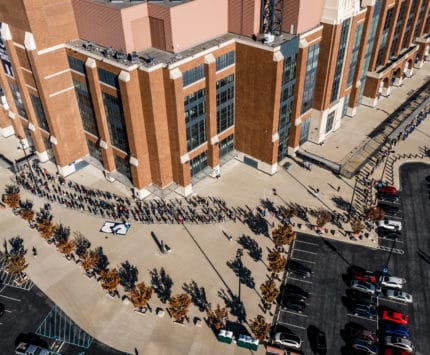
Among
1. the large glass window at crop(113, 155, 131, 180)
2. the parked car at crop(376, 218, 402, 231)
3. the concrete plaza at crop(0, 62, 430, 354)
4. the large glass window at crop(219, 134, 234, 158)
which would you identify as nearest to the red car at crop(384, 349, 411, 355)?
the concrete plaza at crop(0, 62, 430, 354)

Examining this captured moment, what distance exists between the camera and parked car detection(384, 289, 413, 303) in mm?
50906

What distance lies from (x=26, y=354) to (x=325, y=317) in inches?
1374

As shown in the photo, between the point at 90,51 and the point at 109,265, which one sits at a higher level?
the point at 90,51

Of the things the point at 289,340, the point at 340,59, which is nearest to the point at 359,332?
the point at 289,340

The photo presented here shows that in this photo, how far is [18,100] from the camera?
232ft

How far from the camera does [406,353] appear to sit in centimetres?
4534

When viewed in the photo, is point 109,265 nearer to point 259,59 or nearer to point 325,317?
point 325,317

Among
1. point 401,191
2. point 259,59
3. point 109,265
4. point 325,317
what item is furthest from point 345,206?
point 109,265

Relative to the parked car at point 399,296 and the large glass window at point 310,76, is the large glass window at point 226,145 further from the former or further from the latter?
the parked car at point 399,296

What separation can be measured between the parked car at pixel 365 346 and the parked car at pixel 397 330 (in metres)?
2.51

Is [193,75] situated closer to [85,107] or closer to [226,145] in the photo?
[226,145]

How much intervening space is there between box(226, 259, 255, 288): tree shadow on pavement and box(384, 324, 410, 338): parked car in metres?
16.5

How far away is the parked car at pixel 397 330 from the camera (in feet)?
154

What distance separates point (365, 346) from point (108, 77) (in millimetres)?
47218
